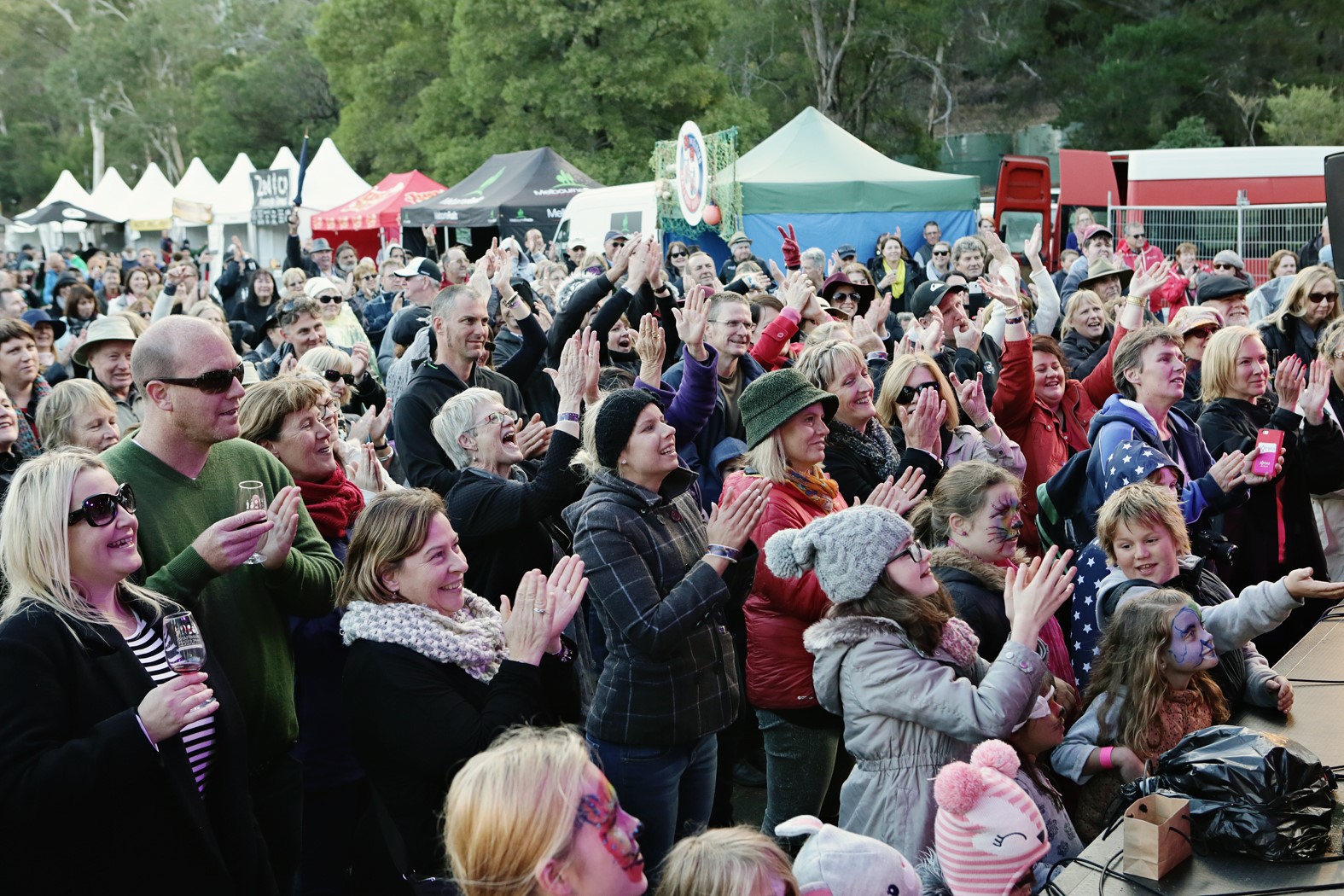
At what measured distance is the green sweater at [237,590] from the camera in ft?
10.5

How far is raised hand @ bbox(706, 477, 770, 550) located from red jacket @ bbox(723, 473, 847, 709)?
495 mm

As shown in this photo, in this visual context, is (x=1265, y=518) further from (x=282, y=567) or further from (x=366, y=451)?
(x=282, y=567)

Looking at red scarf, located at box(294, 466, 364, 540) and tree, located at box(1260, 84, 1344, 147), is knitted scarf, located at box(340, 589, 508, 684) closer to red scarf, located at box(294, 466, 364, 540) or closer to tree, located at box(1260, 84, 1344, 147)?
red scarf, located at box(294, 466, 364, 540)

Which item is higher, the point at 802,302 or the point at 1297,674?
the point at 802,302

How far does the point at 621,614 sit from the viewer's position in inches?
130

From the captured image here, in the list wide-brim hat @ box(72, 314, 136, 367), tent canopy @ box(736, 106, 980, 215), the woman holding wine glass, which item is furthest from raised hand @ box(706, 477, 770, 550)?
tent canopy @ box(736, 106, 980, 215)

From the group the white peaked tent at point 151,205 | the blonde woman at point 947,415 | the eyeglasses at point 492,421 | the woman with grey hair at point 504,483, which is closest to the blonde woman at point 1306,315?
the blonde woman at point 947,415

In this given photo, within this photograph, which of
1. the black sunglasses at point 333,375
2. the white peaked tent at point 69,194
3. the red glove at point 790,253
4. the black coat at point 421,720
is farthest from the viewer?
the white peaked tent at point 69,194

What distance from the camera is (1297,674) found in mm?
4031

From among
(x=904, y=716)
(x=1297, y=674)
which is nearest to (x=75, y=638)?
(x=904, y=716)

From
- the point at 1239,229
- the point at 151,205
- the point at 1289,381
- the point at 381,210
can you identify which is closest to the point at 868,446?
the point at 1289,381

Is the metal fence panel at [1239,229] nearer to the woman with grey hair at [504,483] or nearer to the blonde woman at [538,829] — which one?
the woman with grey hair at [504,483]

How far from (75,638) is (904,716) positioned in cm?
198

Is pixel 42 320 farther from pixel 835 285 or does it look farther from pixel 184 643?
pixel 184 643
